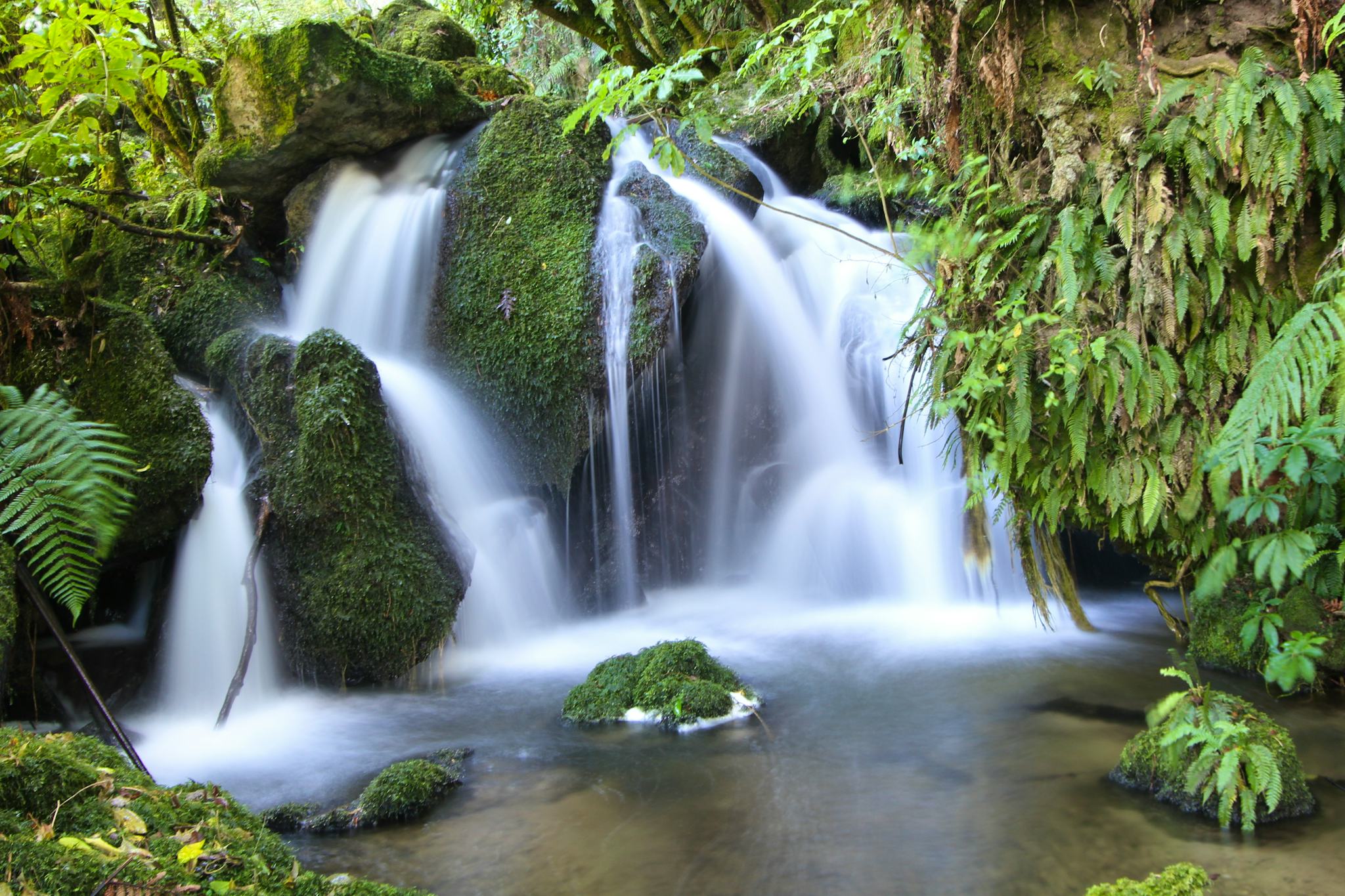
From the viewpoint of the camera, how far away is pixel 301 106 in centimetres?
825

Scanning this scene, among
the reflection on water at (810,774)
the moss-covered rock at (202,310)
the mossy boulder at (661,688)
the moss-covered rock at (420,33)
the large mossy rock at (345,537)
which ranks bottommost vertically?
the reflection on water at (810,774)

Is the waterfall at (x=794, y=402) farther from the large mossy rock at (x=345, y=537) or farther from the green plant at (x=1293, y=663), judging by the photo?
the green plant at (x=1293, y=663)

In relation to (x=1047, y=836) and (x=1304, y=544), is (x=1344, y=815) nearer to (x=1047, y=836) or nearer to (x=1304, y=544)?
(x=1047, y=836)

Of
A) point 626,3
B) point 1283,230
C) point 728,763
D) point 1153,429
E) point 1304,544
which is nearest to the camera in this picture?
point 1304,544

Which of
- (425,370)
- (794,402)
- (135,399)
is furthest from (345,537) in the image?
(794,402)

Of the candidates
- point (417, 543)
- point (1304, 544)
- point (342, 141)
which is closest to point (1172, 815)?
point (1304, 544)

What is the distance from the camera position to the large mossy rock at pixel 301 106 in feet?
26.8

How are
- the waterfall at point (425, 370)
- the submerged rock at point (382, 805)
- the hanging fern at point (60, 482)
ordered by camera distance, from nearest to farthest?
1. the hanging fern at point (60, 482)
2. the submerged rock at point (382, 805)
3. the waterfall at point (425, 370)

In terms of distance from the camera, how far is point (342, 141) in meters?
8.74

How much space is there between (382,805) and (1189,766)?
137 inches

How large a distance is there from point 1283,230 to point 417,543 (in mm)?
4965

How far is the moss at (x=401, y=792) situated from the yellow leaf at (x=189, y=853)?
2228 millimetres

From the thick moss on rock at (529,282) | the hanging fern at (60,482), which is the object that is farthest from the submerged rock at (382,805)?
the thick moss on rock at (529,282)

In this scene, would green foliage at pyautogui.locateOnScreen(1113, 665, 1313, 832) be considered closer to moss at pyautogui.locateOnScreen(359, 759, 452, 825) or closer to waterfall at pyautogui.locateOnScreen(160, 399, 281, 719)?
moss at pyautogui.locateOnScreen(359, 759, 452, 825)
